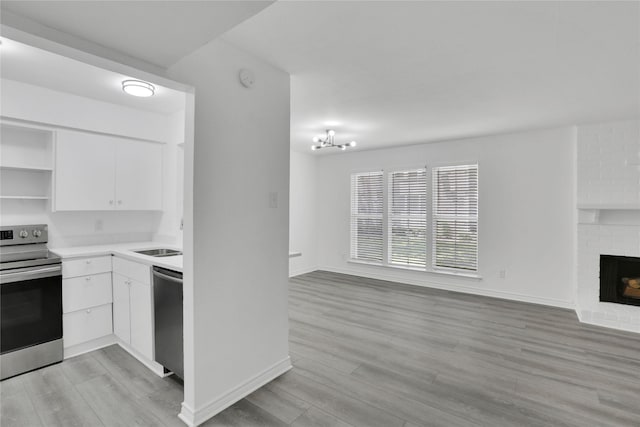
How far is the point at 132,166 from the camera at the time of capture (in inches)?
145

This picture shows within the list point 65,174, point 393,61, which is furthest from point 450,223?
point 65,174

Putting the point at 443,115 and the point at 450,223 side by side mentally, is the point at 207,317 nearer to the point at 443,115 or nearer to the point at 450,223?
the point at 443,115

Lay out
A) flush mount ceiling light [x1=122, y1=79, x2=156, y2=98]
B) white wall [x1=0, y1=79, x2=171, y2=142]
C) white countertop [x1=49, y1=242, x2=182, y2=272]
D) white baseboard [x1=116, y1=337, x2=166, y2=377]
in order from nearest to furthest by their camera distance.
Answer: white countertop [x1=49, y1=242, x2=182, y2=272], white baseboard [x1=116, y1=337, x2=166, y2=377], flush mount ceiling light [x1=122, y1=79, x2=156, y2=98], white wall [x1=0, y1=79, x2=171, y2=142]

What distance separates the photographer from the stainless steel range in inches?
100.0

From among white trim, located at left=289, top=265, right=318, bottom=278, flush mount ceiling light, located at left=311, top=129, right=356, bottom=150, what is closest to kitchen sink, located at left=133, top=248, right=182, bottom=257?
flush mount ceiling light, located at left=311, top=129, right=356, bottom=150

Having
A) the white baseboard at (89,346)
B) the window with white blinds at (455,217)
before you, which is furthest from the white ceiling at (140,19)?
the window with white blinds at (455,217)

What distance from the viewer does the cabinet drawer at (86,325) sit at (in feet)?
9.49

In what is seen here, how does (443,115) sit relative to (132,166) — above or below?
above

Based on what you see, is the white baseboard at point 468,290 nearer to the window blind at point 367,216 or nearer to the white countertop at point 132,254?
the window blind at point 367,216

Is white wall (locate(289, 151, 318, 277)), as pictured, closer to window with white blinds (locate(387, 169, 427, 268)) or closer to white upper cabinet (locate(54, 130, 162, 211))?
window with white blinds (locate(387, 169, 427, 268))

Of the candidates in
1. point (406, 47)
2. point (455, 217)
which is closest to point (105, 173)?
point (406, 47)

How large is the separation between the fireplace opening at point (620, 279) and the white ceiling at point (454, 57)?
1.80m

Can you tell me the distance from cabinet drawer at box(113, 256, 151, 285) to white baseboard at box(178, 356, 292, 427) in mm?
1089

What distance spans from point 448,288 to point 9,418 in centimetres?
545
